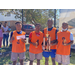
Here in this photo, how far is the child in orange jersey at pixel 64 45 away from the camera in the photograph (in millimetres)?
2689

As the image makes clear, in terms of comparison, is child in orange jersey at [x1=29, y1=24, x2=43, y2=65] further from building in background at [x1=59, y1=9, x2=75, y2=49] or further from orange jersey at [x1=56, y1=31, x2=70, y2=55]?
building in background at [x1=59, y1=9, x2=75, y2=49]

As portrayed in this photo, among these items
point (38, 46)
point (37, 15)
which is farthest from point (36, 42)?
point (37, 15)

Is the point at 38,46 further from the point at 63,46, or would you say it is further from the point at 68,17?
the point at 68,17

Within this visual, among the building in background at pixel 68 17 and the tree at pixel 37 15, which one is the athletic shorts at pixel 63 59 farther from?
the building in background at pixel 68 17

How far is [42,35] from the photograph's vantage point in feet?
9.22

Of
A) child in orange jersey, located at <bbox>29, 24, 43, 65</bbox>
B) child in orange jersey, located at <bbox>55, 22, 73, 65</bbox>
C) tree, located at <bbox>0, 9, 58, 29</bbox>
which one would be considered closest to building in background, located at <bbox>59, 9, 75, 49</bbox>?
tree, located at <bbox>0, 9, 58, 29</bbox>

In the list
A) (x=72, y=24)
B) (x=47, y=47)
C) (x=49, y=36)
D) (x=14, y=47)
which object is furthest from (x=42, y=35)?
(x=72, y=24)

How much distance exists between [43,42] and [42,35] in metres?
0.23

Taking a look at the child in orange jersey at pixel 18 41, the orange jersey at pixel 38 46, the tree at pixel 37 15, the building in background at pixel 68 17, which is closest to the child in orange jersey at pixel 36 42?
the orange jersey at pixel 38 46

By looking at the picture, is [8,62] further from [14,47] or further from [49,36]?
[49,36]

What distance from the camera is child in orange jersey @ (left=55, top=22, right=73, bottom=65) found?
2.69 metres

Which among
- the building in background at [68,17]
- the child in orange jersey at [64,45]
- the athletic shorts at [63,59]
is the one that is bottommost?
the athletic shorts at [63,59]

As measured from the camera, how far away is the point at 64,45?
106 inches

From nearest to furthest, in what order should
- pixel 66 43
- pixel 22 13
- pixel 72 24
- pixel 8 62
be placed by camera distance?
pixel 66 43 → pixel 8 62 → pixel 22 13 → pixel 72 24
